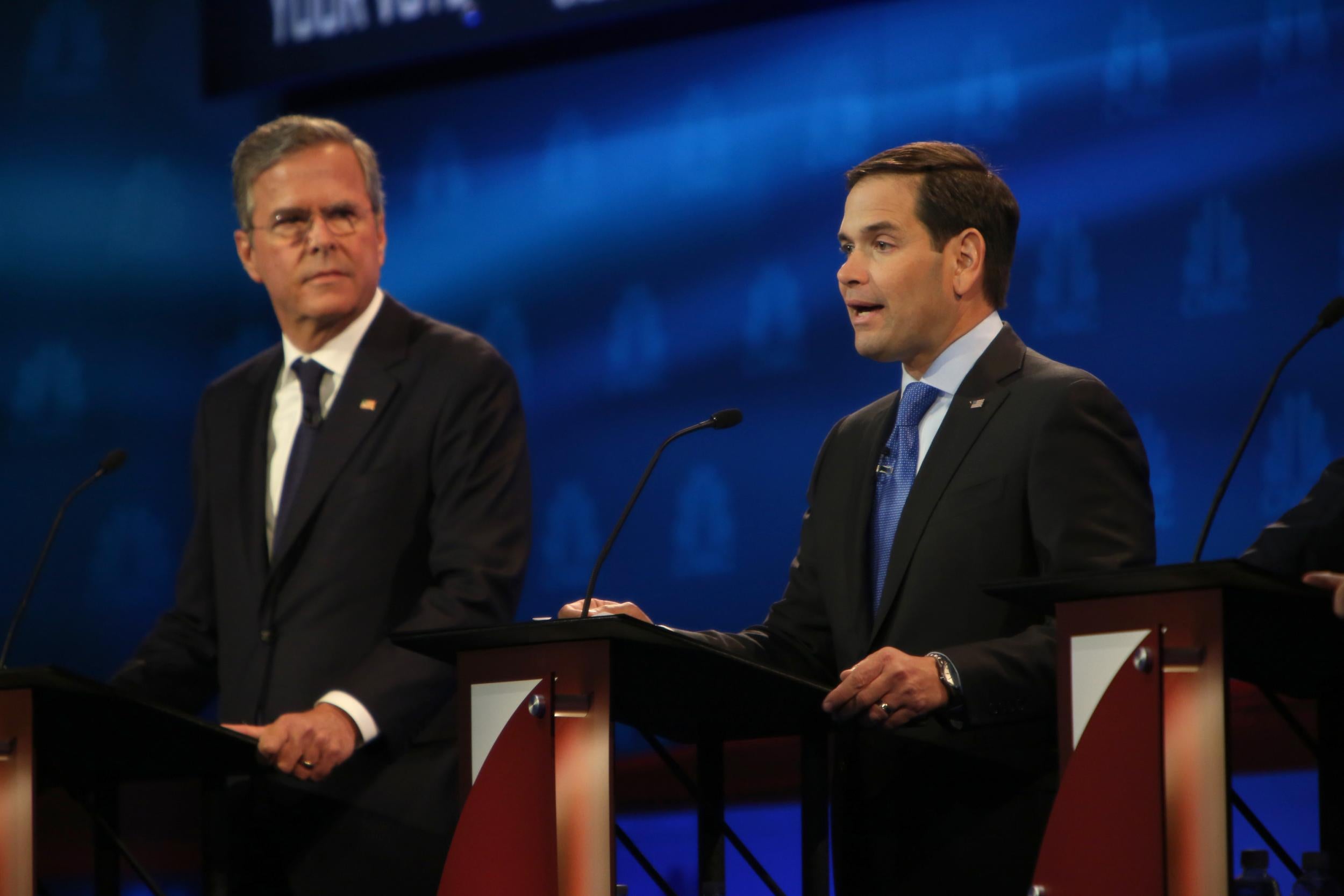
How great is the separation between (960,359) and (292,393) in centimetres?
144

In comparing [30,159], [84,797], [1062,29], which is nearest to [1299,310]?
[1062,29]

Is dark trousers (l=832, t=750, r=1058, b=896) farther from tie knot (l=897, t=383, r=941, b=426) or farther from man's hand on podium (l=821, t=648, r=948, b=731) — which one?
tie knot (l=897, t=383, r=941, b=426)

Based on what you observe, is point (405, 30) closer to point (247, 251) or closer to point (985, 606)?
point (247, 251)

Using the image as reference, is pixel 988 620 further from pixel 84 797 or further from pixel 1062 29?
pixel 1062 29

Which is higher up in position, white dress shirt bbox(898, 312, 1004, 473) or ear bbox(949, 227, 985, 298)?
ear bbox(949, 227, 985, 298)

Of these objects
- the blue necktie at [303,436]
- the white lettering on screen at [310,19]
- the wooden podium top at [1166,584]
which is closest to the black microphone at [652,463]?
the wooden podium top at [1166,584]

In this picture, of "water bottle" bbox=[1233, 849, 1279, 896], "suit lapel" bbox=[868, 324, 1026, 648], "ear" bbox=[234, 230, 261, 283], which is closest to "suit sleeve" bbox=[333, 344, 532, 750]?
"ear" bbox=[234, 230, 261, 283]

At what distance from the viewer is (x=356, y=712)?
9.89 feet

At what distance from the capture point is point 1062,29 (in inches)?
170

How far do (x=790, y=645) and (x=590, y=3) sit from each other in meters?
2.65

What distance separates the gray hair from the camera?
11.6ft

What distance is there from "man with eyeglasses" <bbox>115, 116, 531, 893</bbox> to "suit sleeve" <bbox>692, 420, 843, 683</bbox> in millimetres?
525

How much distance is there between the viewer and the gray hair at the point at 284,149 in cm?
354

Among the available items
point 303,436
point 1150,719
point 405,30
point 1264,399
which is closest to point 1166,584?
point 1150,719
